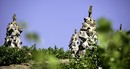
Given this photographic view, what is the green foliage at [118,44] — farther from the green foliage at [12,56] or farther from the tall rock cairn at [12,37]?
the tall rock cairn at [12,37]

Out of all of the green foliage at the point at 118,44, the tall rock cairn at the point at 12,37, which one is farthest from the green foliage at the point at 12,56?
the green foliage at the point at 118,44

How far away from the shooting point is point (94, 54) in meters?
16.3

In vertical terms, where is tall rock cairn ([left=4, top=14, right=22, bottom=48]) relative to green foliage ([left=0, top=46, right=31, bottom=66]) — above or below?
above

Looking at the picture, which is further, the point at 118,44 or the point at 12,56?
the point at 12,56

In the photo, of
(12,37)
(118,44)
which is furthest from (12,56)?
(118,44)

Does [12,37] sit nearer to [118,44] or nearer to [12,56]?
[12,56]

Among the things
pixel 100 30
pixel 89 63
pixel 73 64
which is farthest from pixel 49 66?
pixel 73 64

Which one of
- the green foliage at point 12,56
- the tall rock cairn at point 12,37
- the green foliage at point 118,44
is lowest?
the green foliage at point 118,44

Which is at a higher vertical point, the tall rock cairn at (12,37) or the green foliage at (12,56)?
the tall rock cairn at (12,37)

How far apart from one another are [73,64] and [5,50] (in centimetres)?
1466

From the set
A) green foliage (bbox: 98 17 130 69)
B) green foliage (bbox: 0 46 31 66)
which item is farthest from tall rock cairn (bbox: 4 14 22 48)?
green foliage (bbox: 98 17 130 69)

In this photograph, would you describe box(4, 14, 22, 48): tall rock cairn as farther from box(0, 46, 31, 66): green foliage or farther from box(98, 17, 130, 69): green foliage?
box(98, 17, 130, 69): green foliage

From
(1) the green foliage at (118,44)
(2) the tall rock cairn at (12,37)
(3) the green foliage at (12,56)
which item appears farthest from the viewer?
(2) the tall rock cairn at (12,37)

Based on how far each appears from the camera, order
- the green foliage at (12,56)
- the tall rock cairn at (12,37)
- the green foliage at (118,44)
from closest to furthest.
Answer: the green foliage at (118,44)
the green foliage at (12,56)
the tall rock cairn at (12,37)
